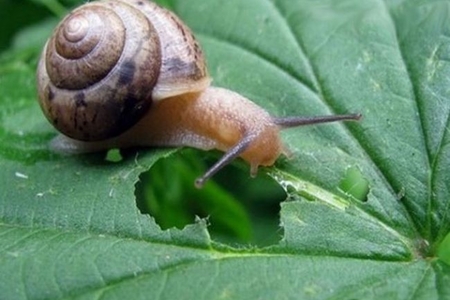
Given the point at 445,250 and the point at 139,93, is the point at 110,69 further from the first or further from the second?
the point at 445,250

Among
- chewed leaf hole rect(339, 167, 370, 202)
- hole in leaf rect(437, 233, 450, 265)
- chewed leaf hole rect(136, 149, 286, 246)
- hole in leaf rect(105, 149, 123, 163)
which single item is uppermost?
chewed leaf hole rect(339, 167, 370, 202)

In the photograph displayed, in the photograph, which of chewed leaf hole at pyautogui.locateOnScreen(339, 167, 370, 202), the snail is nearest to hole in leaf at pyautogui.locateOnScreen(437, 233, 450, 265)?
chewed leaf hole at pyautogui.locateOnScreen(339, 167, 370, 202)

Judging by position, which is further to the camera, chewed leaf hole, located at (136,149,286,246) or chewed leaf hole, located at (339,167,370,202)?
chewed leaf hole, located at (136,149,286,246)

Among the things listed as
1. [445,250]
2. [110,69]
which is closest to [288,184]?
[445,250]

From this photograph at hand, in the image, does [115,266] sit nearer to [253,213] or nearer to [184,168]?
[184,168]

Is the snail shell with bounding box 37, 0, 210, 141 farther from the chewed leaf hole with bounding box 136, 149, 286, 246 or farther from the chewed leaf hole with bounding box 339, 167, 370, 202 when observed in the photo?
the chewed leaf hole with bounding box 339, 167, 370, 202

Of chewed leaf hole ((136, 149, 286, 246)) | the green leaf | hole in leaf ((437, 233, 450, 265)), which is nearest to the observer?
the green leaf

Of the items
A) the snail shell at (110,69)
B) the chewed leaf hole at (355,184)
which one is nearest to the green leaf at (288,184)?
the chewed leaf hole at (355,184)

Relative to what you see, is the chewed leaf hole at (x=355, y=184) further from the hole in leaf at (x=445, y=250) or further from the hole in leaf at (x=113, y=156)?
the hole in leaf at (x=113, y=156)
